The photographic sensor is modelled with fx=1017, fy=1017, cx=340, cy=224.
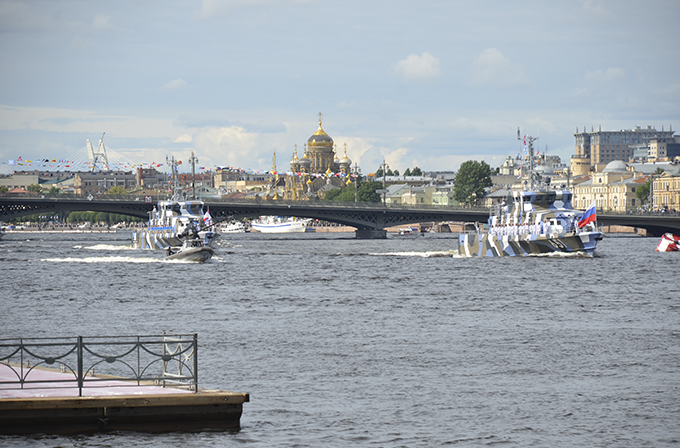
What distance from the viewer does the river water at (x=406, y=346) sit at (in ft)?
69.3

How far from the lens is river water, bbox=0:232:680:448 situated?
21.1m

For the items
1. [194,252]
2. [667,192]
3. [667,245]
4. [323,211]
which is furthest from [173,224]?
[667,192]

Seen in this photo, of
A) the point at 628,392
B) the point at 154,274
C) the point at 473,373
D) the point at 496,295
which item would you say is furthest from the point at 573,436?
the point at 154,274

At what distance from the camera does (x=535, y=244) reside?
86.4 meters

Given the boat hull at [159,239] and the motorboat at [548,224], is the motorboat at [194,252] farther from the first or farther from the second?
the motorboat at [548,224]

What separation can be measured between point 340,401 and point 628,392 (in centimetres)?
712

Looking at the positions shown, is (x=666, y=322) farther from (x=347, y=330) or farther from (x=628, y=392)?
(x=628, y=392)

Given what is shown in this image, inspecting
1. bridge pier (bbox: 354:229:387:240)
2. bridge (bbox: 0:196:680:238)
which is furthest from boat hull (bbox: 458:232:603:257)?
bridge pier (bbox: 354:229:387:240)

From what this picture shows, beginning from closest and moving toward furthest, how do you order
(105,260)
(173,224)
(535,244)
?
(535,244) → (105,260) → (173,224)

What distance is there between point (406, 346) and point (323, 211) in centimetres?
11536

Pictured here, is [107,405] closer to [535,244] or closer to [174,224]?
[535,244]

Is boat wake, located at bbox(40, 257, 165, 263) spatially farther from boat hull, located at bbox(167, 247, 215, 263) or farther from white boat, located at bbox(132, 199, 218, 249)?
white boat, located at bbox(132, 199, 218, 249)

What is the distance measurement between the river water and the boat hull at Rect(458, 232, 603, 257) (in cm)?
1243

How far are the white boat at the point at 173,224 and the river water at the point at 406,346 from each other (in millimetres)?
32719
